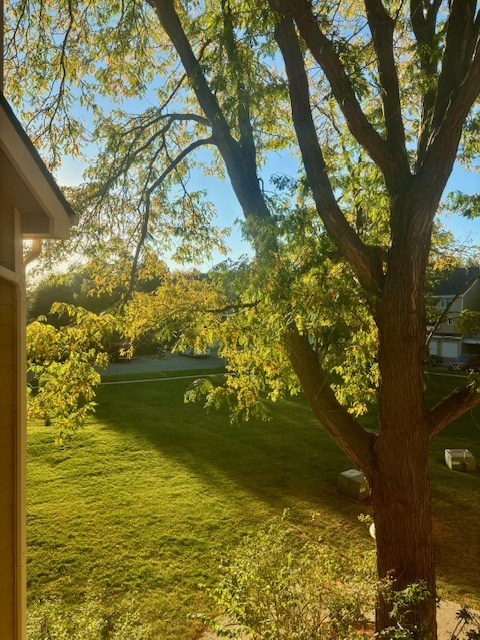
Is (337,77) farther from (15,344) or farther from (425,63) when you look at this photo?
(15,344)

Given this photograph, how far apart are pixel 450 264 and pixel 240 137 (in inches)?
160

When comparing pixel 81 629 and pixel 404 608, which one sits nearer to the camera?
pixel 81 629

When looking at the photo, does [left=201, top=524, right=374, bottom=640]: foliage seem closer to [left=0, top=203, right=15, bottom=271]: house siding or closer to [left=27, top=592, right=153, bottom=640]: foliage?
[left=27, top=592, right=153, bottom=640]: foliage

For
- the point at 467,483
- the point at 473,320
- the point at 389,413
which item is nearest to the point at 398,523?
the point at 389,413

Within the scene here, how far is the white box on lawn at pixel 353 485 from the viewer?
387 inches

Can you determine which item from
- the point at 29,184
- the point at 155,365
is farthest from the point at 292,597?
the point at 155,365

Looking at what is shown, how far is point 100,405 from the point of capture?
18078 millimetres

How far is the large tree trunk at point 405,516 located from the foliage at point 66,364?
352cm

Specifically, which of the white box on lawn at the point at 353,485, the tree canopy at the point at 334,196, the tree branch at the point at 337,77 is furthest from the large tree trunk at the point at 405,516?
the white box on lawn at the point at 353,485

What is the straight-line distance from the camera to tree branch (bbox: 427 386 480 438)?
187 inches

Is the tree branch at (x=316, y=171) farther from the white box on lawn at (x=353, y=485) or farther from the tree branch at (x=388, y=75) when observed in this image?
the white box on lawn at (x=353, y=485)

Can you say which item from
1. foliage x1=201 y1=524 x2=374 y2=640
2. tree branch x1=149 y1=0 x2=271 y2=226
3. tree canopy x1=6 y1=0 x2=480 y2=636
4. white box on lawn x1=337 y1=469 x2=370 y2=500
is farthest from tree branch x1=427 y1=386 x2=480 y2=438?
white box on lawn x1=337 y1=469 x2=370 y2=500

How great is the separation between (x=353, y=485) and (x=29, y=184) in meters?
9.46

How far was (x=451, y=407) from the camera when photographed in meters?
4.87
